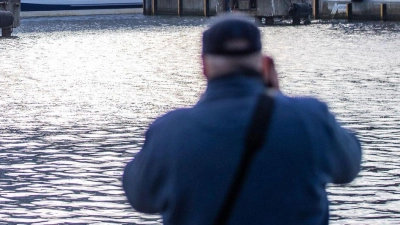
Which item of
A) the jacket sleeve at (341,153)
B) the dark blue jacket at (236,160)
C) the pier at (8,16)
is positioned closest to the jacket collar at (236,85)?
the dark blue jacket at (236,160)

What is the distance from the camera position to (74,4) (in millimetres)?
68375

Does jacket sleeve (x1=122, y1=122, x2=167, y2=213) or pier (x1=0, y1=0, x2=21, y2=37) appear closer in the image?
jacket sleeve (x1=122, y1=122, x2=167, y2=213)

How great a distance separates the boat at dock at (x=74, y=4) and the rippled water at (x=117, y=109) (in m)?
36.8

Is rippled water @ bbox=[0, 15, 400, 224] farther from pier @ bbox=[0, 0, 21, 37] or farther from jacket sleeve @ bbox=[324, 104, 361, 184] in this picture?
jacket sleeve @ bbox=[324, 104, 361, 184]

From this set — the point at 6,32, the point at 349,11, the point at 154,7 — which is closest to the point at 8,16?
the point at 6,32

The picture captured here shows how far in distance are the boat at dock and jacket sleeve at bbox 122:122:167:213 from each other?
209 ft

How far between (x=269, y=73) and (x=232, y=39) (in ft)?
0.70

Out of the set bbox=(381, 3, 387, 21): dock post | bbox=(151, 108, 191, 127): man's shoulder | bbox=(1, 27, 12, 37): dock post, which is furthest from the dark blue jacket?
bbox=(381, 3, 387, 21): dock post

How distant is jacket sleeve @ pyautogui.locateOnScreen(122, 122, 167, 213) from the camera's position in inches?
108

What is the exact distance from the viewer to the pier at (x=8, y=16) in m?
31.9

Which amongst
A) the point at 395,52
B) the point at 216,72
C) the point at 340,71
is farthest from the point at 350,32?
the point at 216,72

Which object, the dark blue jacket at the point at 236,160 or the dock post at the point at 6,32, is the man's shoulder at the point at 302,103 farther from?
the dock post at the point at 6,32

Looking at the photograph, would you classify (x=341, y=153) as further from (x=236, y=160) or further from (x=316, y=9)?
(x=316, y=9)

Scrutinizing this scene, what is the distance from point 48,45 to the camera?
2938 cm
